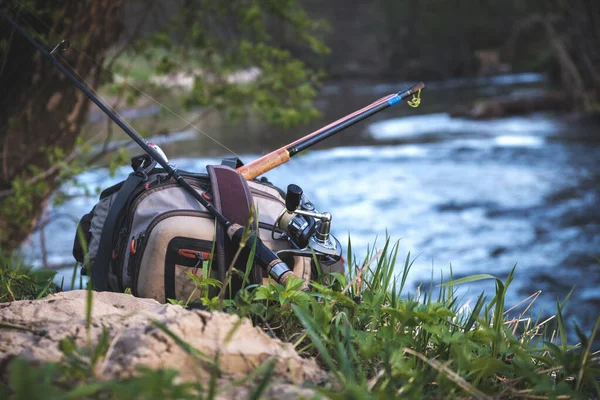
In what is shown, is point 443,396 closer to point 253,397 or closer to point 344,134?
point 253,397

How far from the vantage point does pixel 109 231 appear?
2.34 m

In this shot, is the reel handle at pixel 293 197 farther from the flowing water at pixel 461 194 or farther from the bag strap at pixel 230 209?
the flowing water at pixel 461 194

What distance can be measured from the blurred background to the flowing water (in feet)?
0.12

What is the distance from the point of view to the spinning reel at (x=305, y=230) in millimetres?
2211

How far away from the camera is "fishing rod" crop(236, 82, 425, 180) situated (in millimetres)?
2535

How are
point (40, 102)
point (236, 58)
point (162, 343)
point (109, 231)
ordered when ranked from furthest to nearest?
point (236, 58) → point (40, 102) → point (109, 231) → point (162, 343)

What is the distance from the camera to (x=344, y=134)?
1817 centimetres

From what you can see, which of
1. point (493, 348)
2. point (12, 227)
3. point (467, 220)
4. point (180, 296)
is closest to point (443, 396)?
point (493, 348)

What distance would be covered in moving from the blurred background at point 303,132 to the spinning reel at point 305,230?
213 mm

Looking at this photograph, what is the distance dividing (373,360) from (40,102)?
3716 mm

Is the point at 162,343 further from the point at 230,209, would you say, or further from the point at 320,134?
the point at 320,134

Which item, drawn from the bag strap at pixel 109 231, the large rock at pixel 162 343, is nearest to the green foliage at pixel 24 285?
the bag strap at pixel 109 231

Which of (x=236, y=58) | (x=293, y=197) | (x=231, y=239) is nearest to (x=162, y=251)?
(x=231, y=239)

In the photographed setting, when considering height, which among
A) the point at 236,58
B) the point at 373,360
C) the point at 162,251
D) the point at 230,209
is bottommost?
the point at 373,360
